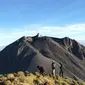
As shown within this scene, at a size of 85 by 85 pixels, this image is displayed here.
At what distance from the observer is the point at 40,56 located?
497 ft

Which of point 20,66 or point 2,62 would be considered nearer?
point 20,66

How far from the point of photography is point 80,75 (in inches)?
5842

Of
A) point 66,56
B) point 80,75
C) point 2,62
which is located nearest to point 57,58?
point 66,56

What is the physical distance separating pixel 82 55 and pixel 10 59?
54449 mm

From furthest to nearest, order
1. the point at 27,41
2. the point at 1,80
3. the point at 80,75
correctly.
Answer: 1. the point at 27,41
2. the point at 80,75
3. the point at 1,80

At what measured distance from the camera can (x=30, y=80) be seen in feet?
127

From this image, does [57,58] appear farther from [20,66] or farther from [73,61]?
[20,66]

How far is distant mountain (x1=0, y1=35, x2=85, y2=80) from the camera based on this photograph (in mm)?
145625

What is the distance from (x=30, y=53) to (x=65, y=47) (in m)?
39.4

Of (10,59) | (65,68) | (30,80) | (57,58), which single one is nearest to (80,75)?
(65,68)

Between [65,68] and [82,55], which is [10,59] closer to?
[65,68]

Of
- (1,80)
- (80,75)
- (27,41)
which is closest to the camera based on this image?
(1,80)

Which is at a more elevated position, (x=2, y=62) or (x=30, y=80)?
(x=30, y=80)

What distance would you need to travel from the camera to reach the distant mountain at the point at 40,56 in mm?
145625
